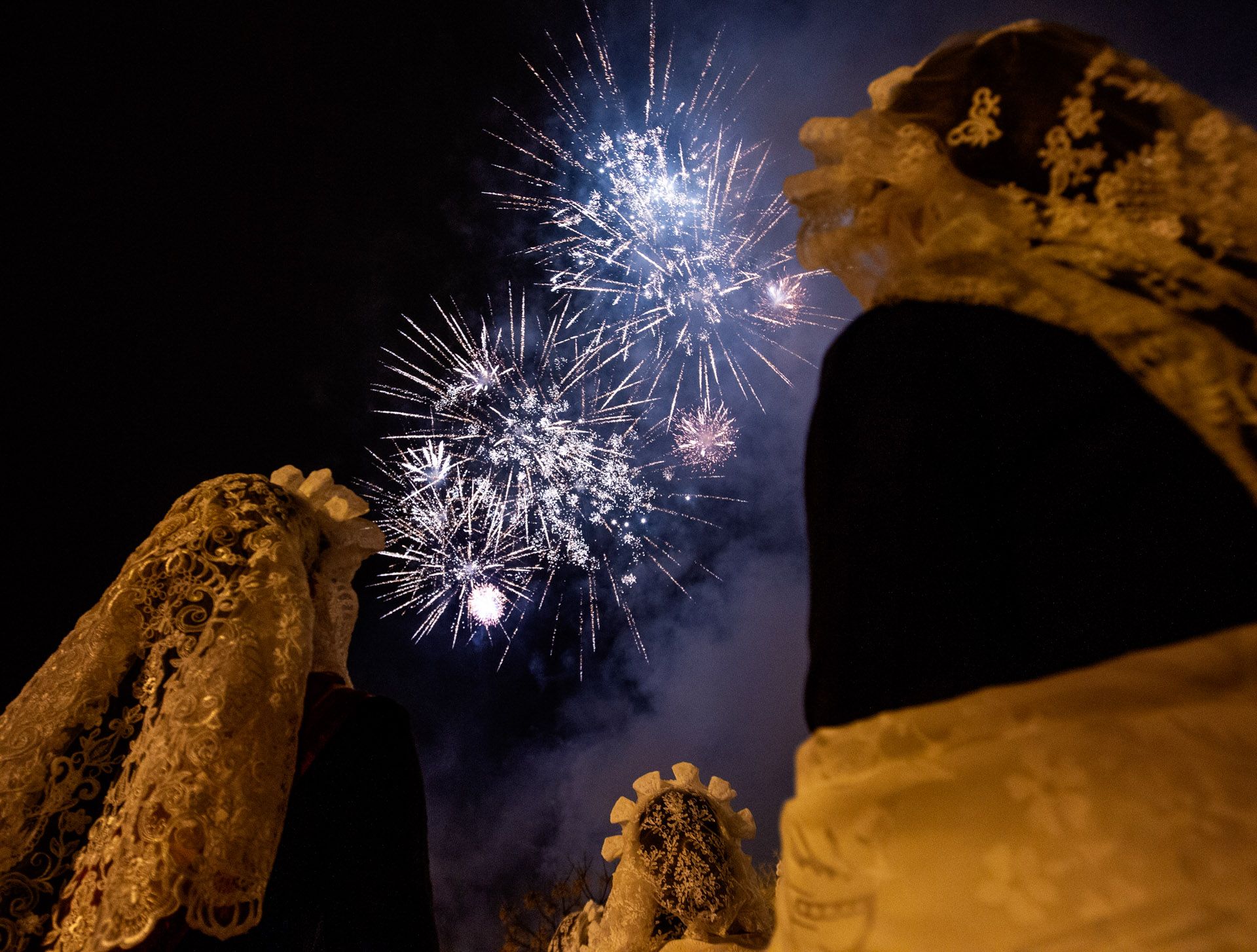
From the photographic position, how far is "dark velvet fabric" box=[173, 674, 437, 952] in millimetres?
2018

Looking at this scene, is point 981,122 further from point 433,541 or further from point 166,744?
point 433,541

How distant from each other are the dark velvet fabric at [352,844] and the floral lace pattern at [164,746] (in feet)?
0.95

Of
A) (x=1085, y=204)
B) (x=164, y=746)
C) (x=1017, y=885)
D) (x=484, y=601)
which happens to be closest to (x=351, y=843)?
(x=164, y=746)

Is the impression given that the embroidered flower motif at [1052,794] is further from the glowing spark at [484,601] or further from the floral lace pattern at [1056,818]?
the glowing spark at [484,601]

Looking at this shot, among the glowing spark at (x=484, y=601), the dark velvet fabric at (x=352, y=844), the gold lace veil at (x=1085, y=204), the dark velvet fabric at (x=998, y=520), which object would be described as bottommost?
the dark velvet fabric at (x=352, y=844)

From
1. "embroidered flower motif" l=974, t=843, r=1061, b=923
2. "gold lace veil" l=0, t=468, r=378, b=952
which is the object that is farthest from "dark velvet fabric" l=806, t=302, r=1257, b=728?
"gold lace veil" l=0, t=468, r=378, b=952

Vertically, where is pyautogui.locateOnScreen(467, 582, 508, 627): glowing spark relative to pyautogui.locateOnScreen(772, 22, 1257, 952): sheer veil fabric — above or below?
above

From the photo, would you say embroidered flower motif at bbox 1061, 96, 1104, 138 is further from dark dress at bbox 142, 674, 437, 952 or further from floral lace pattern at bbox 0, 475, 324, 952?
dark dress at bbox 142, 674, 437, 952

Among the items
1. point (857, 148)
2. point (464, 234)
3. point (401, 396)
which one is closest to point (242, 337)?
point (401, 396)

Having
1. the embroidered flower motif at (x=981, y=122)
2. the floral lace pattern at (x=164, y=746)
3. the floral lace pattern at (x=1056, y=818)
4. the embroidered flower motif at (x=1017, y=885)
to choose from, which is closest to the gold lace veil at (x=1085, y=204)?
the embroidered flower motif at (x=981, y=122)

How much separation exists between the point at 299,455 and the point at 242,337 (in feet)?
3.91

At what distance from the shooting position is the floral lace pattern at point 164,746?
1687 millimetres

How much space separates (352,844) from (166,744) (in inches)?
27.3

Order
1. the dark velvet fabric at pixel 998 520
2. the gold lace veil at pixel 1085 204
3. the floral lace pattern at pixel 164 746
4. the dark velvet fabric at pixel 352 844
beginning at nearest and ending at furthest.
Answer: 1. the dark velvet fabric at pixel 998 520
2. the gold lace veil at pixel 1085 204
3. the floral lace pattern at pixel 164 746
4. the dark velvet fabric at pixel 352 844
